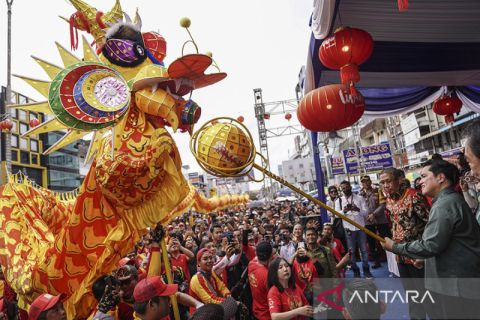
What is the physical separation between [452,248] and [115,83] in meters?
2.86

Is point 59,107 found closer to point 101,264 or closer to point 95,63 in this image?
point 95,63

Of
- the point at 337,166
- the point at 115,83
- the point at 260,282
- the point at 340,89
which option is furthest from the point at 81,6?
the point at 337,166

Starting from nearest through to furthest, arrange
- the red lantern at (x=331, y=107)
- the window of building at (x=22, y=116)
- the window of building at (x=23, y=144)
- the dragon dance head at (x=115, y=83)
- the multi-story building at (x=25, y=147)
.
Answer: the dragon dance head at (x=115, y=83) → the red lantern at (x=331, y=107) → the multi-story building at (x=25, y=147) → the window of building at (x=22, y=116) → the window of building at (x=23, y=144)

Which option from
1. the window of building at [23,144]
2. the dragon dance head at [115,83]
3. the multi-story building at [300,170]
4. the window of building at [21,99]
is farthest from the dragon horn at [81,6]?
the window of building at [23,144]

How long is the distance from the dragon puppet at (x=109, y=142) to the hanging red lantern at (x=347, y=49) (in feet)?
4.02

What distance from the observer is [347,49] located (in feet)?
10.7

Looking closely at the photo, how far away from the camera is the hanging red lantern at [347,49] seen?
3.27 metres

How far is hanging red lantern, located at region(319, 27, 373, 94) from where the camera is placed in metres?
3.27

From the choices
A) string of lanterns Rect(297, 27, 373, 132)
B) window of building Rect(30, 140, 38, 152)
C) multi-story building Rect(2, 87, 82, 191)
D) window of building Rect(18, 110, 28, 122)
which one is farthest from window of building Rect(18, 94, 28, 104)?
string of lanterns Rect(297, 27, 373, 132)

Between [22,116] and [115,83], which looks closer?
[115,83]

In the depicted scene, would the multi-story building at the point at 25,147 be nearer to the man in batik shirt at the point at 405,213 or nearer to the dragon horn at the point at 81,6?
the dragon horn at the point at 81,6

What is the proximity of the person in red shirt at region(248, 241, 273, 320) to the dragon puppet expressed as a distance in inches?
38.6

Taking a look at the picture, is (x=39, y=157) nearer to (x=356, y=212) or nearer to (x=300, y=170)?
(x=300, y=170)

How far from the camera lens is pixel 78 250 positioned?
3113 mm
